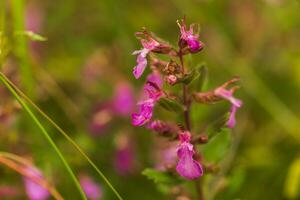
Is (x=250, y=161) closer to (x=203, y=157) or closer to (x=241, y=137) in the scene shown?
(x=241, y=137)

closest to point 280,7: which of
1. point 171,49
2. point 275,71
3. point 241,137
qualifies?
point 275,71

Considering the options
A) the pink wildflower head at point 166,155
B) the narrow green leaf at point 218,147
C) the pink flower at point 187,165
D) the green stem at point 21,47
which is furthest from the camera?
the pink wildflower head at point 166,155

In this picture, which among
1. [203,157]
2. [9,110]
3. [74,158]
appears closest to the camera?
[203,157]

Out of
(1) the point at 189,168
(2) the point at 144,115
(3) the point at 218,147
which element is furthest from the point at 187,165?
(3) the point at 218,147

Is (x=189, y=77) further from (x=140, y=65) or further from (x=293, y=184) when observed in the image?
(x=293, y=184)

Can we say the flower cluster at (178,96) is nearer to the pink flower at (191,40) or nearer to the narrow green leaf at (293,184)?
the pink flower at (191,40)

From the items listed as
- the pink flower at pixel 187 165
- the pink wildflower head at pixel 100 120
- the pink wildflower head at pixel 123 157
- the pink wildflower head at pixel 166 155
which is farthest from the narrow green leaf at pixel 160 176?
the pink wildflower head at pixel 100 120

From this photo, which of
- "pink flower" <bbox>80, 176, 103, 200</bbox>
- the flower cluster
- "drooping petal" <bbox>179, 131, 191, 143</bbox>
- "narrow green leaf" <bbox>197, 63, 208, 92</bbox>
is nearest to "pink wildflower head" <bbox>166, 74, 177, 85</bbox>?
the flower cluster
